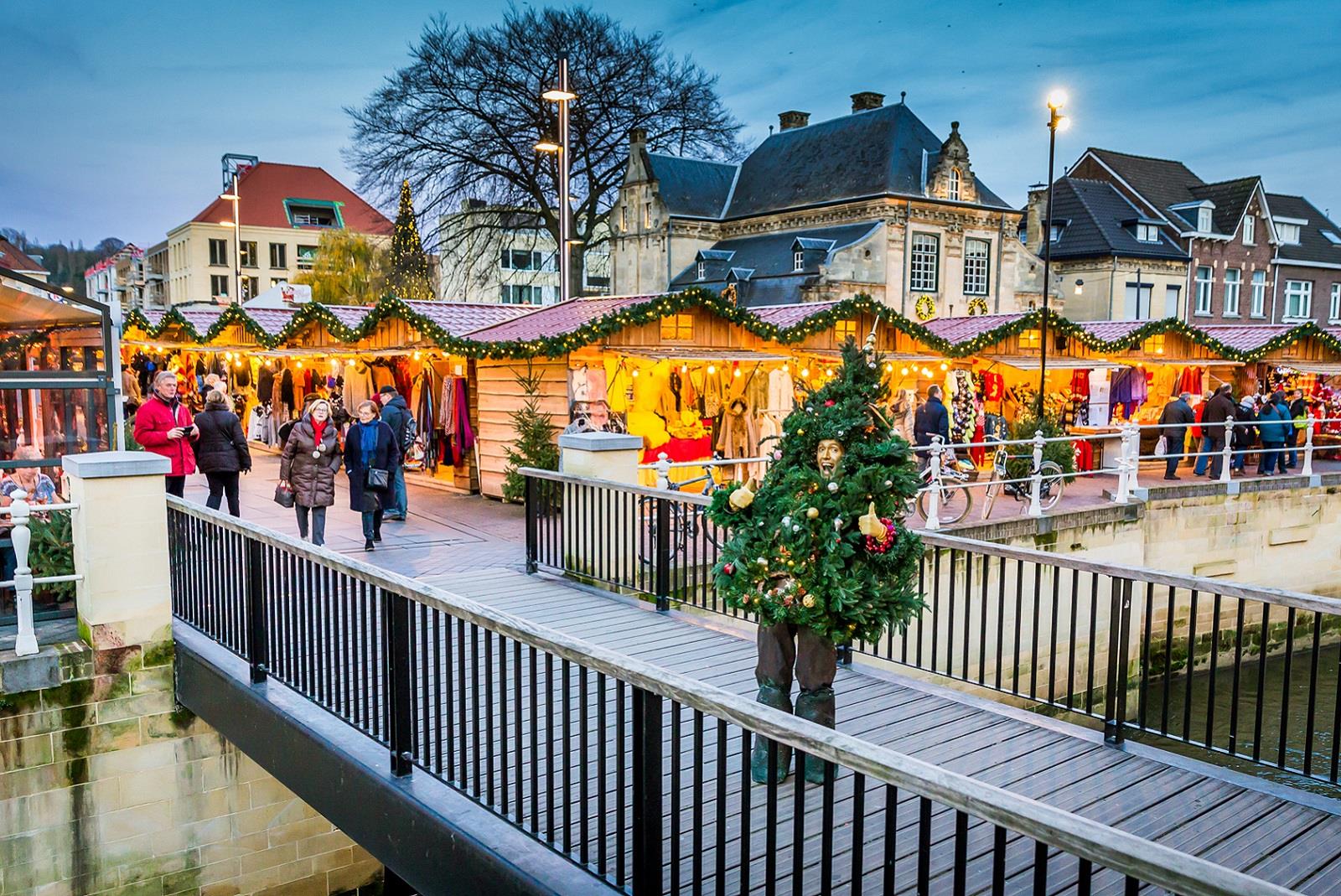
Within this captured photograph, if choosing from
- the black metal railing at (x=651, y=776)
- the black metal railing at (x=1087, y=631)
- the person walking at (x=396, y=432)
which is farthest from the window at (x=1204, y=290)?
the black metal railing at (x=651, y=776)

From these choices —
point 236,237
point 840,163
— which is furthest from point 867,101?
point 236,237

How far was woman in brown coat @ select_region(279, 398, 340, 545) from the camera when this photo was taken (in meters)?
10.1

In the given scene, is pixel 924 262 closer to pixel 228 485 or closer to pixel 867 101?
pixel 867 101

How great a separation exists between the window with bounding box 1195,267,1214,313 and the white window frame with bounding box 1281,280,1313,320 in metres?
4.35

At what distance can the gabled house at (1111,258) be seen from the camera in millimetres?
42219

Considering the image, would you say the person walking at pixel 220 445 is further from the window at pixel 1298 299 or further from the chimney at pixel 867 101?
the window at pixel 1298 299

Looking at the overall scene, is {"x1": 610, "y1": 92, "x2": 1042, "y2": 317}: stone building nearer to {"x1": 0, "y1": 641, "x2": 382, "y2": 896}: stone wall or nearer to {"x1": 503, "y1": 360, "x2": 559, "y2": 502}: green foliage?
{"x1": 503, "y1": 360, "x2": 559, "y2": 502}: green foliage

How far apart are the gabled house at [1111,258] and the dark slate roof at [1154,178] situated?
1.15 meters

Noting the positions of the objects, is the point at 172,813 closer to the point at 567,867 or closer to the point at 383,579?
the point at 383,579

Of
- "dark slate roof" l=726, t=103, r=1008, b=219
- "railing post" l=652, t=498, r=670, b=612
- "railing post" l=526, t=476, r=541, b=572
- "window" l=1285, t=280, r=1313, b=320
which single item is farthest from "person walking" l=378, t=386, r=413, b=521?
"window" l=1285, t=280, r=1313, b=320

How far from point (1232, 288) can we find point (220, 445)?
46.3 meters

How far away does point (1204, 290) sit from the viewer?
45.2 metres

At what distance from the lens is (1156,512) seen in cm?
1585

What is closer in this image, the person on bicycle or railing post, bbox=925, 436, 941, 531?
railing post, bbox=925, 436, 941, 531
